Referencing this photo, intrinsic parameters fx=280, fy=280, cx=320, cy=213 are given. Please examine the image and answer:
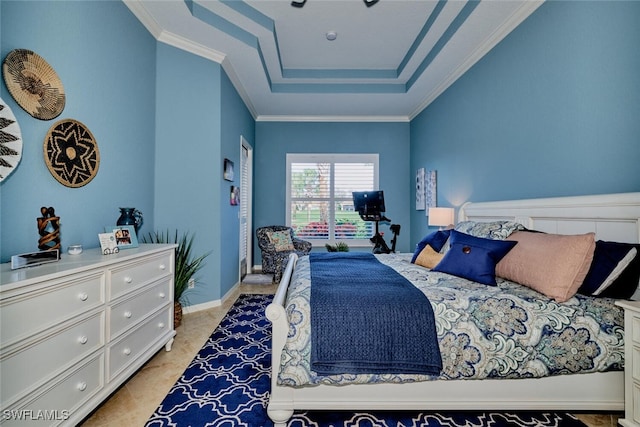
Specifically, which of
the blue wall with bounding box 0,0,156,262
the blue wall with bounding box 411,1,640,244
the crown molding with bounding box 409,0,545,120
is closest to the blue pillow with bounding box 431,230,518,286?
the blue wall with bounding box 411,1,640,244

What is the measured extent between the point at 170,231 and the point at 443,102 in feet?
12.6

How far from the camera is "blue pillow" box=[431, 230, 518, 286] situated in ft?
6.02

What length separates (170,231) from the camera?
9.85 feet

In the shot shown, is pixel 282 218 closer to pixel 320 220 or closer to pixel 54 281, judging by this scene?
pixel 320 220

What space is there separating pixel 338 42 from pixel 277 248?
9.71ft

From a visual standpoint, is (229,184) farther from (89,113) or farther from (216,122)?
(89,113)

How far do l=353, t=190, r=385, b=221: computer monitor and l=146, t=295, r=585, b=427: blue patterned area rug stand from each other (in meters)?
2.74

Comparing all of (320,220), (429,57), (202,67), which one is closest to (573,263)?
(429,57)

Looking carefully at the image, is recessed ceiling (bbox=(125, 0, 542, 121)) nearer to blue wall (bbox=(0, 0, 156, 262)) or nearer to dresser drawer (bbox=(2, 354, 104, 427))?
blue wall (bbox=(0, 0, 156, 262))

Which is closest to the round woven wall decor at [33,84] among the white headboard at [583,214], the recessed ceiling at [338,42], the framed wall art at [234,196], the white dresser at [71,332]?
Answer: the white dresser at [71,332]

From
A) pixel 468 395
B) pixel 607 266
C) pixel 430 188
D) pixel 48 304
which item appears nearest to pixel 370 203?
pixel 430 188

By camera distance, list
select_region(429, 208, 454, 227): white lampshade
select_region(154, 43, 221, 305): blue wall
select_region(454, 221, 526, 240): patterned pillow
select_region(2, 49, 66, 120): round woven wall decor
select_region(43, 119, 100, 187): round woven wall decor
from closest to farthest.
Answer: select_region(2, 49, 66, 120): round woven wall decor
select_region(43, 119, 100, 187): round woven wall decor
select_region(454, 221, 526, 240): patterned pillow
select_region(154, 43, 221, 305): blue wall
select_region(429, 208, 454, 227): white lampshade

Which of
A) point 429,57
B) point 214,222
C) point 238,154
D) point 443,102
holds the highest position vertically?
point 429,57

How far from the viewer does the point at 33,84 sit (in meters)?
1.62
